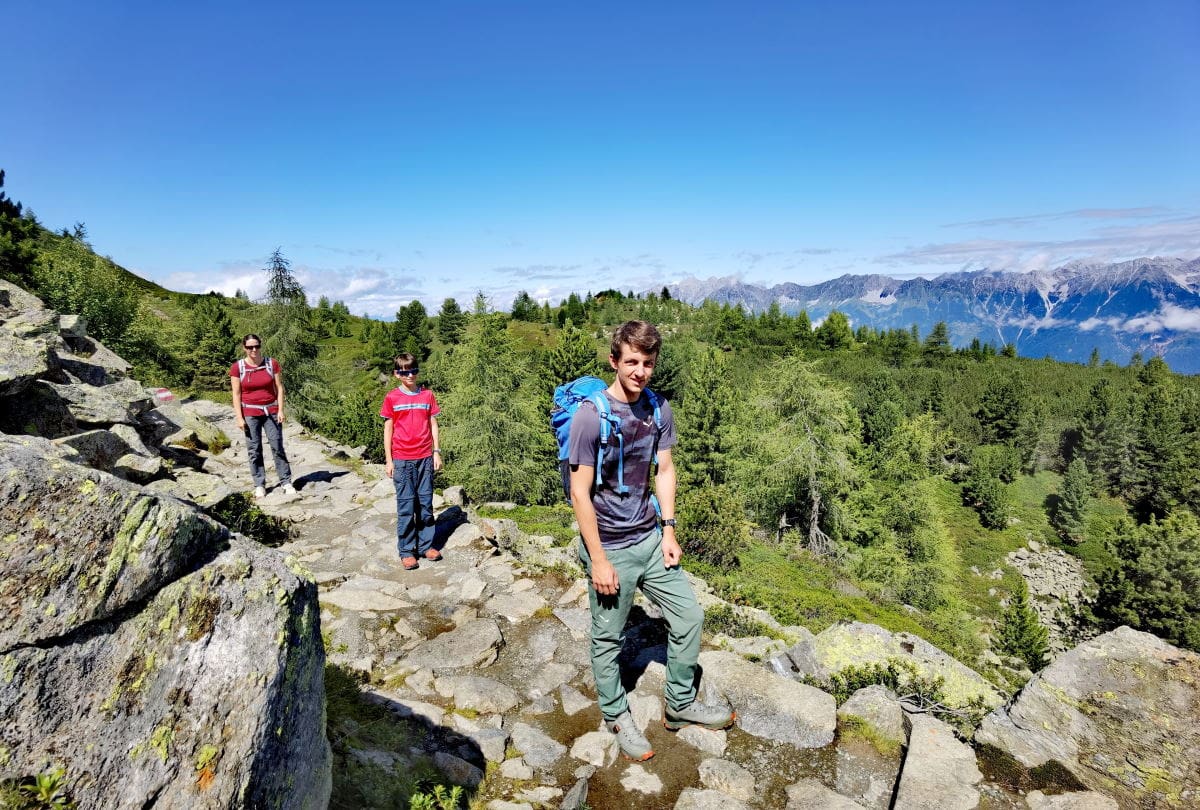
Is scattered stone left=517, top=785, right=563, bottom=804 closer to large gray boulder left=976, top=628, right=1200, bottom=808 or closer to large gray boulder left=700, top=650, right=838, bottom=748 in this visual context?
large gray boulder left=700, top=650, right=838, bottom=748

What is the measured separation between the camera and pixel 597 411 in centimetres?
382

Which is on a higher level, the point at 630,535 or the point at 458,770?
the point at 630,535

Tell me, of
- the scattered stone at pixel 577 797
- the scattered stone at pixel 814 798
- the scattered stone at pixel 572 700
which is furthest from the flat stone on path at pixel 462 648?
the scattered stone at pixel 814 798

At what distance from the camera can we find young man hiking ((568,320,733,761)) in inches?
152

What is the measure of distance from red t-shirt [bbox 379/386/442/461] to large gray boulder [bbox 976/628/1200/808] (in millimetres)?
7122

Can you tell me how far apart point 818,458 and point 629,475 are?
30.9 m

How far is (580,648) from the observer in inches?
243

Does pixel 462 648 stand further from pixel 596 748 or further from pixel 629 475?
pixel 629 475

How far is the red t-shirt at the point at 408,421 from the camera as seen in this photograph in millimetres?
7832

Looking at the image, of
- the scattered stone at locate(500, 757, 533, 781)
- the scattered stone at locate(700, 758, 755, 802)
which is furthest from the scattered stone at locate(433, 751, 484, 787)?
the scattered stone at locate(700, 758, 755, 802)

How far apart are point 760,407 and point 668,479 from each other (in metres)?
32.5

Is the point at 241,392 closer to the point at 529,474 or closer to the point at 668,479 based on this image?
the point at 668,479

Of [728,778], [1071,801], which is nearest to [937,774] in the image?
[1071,801]

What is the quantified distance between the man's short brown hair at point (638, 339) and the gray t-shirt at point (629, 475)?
0.39 metres
